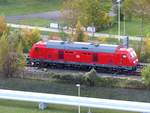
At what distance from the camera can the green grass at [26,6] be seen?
66.8 meters

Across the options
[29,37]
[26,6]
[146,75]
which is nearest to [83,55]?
[29,37]

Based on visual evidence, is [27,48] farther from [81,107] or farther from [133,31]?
[81,107]

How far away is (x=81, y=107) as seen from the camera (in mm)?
31219

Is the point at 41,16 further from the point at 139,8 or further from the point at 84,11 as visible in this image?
the point at 139,8

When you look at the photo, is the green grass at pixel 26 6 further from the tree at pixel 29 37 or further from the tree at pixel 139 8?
the tree at pixel 29 37

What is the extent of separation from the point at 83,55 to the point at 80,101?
49.2 ft

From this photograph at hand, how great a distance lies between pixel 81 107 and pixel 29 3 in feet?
134

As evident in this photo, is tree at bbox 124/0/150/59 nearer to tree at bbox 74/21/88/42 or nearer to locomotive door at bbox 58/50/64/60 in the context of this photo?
tree at bbox 74/21/88/42

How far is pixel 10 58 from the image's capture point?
Result: 41531 millimetres

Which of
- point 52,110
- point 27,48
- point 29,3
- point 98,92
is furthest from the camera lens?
point 29,3

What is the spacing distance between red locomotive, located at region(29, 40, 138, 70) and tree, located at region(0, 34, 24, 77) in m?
3.63

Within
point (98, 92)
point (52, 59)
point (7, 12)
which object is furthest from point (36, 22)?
point (98, 92)

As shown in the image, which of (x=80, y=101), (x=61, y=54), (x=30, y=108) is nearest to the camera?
(x=80, y=101)

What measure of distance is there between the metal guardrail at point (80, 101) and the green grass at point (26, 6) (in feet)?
116
